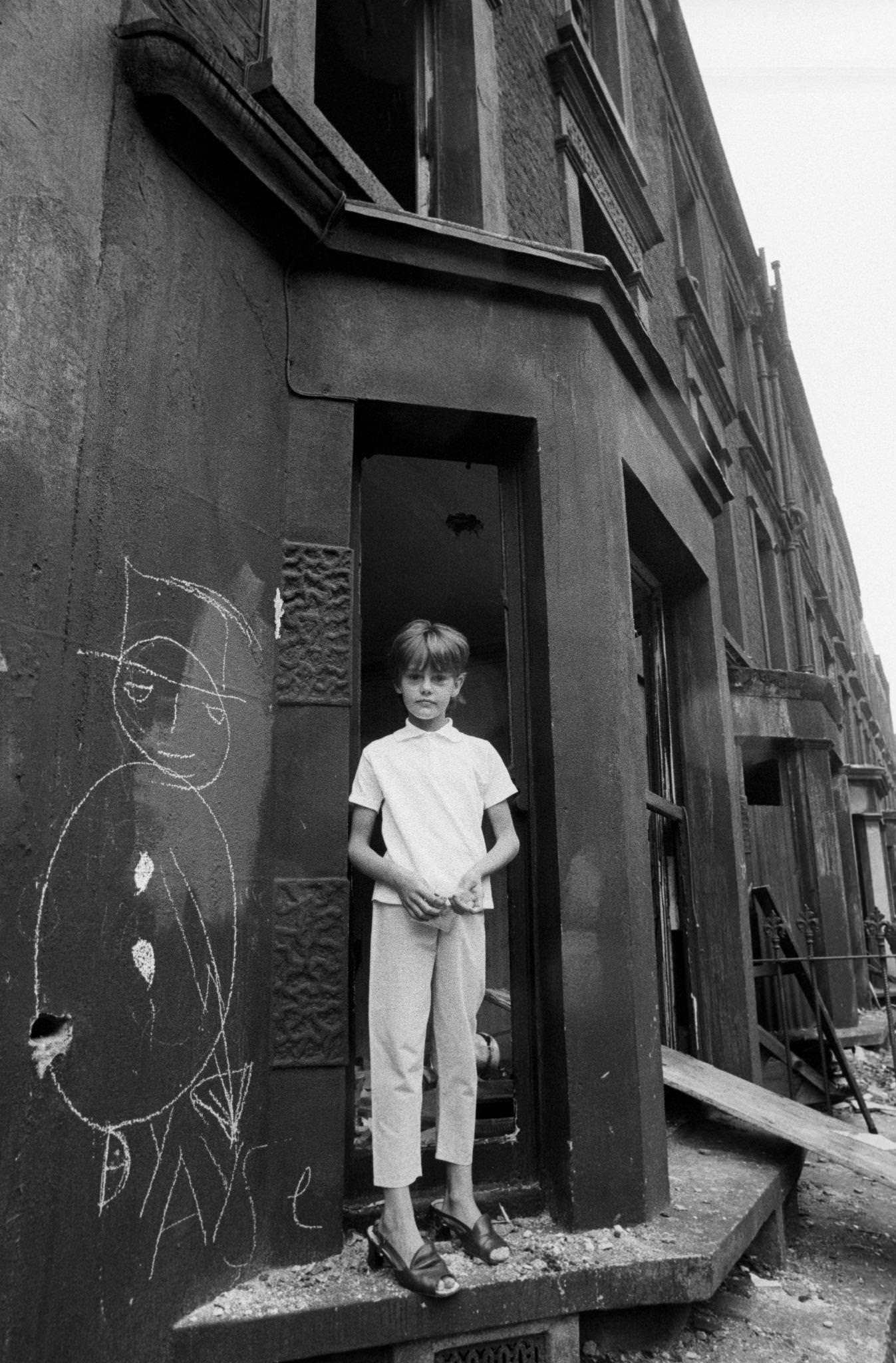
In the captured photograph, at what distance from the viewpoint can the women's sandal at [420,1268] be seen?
8.86ft

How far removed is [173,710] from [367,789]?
72 cm

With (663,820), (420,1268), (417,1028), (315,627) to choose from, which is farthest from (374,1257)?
(663,820)

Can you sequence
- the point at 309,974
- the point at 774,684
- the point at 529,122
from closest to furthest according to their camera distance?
the point at 309,974 → the point at 529,122 → the point at 774,684

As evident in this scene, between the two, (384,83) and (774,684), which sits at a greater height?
(384,83)

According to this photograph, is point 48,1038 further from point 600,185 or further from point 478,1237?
point 600,185

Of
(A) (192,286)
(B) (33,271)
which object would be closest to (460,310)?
(A) (192,286)

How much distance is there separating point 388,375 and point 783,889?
920 centimetres

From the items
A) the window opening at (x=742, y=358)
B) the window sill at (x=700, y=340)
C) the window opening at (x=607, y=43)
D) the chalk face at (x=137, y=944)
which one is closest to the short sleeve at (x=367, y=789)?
the chalk face at (x=137, y=944)

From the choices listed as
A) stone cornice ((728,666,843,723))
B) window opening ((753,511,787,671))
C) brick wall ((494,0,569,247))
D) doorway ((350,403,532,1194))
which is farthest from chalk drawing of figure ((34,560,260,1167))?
window opening ((753,511,787,671))

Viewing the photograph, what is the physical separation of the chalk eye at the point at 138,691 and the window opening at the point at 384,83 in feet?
12.3

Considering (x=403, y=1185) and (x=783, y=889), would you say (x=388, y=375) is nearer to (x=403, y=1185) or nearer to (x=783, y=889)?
(x=403, y=1185)

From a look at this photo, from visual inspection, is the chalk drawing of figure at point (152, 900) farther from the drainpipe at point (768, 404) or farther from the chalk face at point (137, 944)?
the drainpipe at point (768, 404)

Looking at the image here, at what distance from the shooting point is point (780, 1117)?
4.25 m

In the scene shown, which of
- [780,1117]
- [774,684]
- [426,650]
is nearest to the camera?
[426,650]
